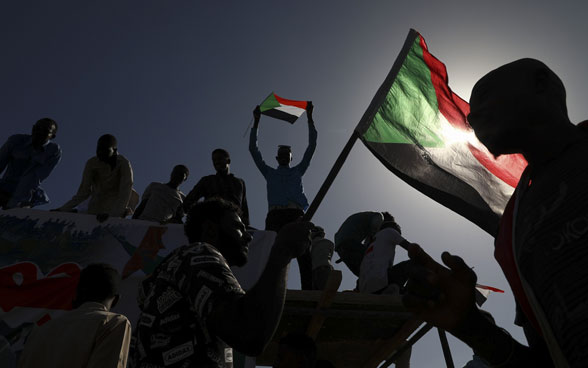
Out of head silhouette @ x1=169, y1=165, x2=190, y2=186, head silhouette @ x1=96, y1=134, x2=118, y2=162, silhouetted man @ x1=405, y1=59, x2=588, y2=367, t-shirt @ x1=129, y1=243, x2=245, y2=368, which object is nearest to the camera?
silhouetted man @ x1=405, y1=59, x2=588, y2=367

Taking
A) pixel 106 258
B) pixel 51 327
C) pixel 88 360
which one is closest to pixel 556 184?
pixel 88 360

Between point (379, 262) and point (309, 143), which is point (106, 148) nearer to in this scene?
point (309, 143)

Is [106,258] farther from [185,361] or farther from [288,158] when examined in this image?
[185,361]

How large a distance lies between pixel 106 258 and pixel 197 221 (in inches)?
138

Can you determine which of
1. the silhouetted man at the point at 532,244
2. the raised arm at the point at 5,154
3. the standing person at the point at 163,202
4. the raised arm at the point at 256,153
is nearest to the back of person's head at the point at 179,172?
the standing person at the point at 163,202

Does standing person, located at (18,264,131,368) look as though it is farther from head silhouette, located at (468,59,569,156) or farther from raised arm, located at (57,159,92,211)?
raised arm, located at (57,159,92,211)

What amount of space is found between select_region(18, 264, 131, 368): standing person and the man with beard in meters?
0.46

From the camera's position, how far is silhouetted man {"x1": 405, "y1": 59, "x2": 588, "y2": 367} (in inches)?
37.0

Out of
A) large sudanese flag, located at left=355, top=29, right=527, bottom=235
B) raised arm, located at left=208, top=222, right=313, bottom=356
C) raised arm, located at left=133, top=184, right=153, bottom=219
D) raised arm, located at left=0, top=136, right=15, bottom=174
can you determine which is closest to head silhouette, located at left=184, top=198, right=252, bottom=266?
raised arm, located at left=208, top=222, right=313, bottom=356

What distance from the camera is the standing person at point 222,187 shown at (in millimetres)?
5633

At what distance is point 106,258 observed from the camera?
206 inches

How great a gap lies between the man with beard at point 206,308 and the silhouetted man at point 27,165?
4578 millimetres

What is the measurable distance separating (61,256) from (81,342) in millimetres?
3434

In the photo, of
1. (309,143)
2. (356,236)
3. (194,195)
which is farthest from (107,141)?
(356,236)
